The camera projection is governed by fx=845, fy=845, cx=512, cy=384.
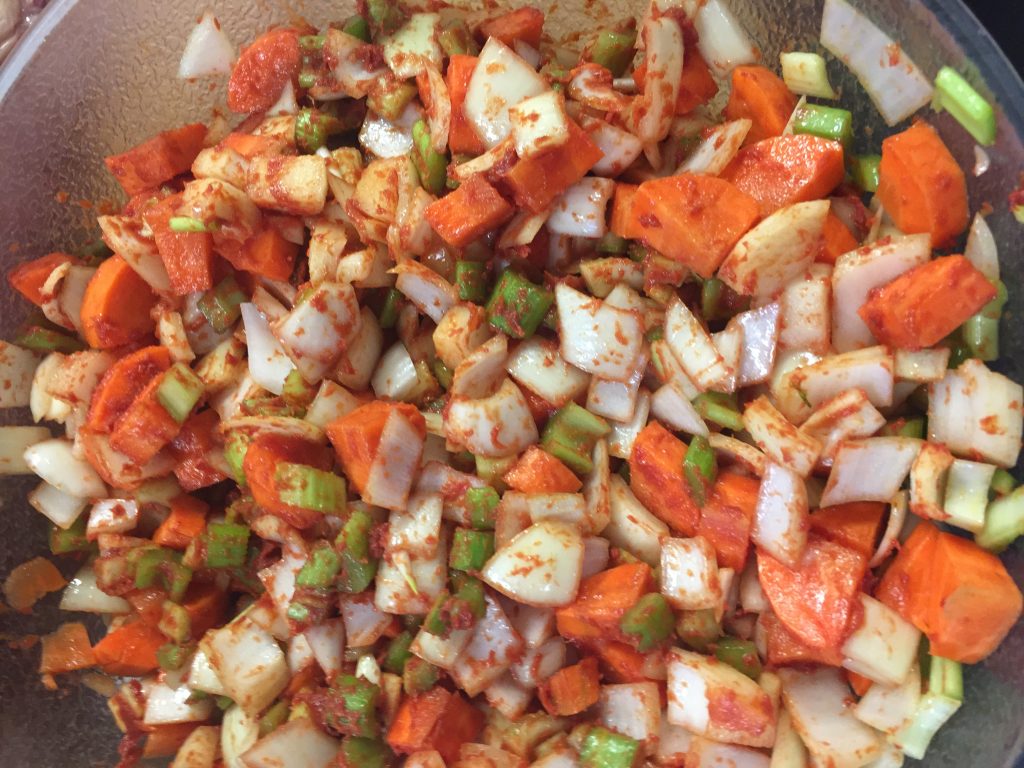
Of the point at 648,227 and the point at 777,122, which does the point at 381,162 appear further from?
the point at 777,122

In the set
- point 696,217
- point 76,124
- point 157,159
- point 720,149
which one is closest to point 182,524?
point 157,159

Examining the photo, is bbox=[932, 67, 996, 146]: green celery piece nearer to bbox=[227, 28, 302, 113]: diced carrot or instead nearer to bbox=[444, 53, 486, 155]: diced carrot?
bbox=[444, 53, 486, 155]: diced carrot

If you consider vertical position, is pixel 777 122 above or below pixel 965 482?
above

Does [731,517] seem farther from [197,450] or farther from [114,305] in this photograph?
[114,305]

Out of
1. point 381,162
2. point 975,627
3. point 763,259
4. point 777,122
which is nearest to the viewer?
point 975,627

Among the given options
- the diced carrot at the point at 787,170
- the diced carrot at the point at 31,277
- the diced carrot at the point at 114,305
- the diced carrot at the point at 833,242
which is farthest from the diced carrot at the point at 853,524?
the diced carrot at the point at 31,277

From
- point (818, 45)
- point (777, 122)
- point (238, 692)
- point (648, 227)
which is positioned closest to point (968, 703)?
point (648, 227)
